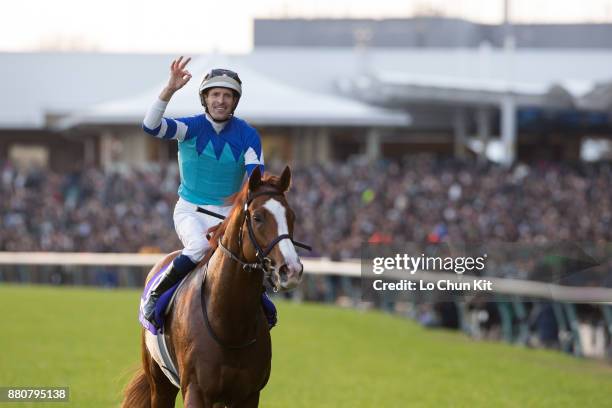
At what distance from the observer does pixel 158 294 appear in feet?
22.4

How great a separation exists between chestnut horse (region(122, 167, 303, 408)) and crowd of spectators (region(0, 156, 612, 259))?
1587 cm

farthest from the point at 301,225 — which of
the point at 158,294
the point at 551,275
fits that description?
the point at 158,294

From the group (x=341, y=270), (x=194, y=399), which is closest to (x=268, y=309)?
(x=194, y=399)

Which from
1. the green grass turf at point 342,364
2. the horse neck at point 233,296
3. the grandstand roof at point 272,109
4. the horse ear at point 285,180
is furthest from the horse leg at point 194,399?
the grandstand roof at point 272,109

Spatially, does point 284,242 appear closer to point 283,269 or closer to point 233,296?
→ point 283,269

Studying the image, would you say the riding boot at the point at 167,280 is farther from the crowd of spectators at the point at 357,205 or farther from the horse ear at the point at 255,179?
the crowd of spectators at the point at 357,205

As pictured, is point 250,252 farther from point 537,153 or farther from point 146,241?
point 537,153

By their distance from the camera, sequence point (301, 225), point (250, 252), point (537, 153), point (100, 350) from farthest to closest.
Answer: point (537, 153)
point (301, 225)
point (100, 350)
point (250, 252)

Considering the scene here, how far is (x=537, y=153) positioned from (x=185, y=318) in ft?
114

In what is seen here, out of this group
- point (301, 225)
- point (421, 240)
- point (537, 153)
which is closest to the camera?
point (421, 240)

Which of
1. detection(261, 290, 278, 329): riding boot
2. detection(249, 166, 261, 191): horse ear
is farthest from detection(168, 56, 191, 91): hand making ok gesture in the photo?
detection(261, 290, 278, 329): riding boot

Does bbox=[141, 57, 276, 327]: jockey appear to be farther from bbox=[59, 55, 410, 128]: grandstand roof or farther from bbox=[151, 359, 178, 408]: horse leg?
bbox=[59, 55, 410, 128]: grandstand roof

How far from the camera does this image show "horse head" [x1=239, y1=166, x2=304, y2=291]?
5566 mm

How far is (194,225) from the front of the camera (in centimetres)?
680
